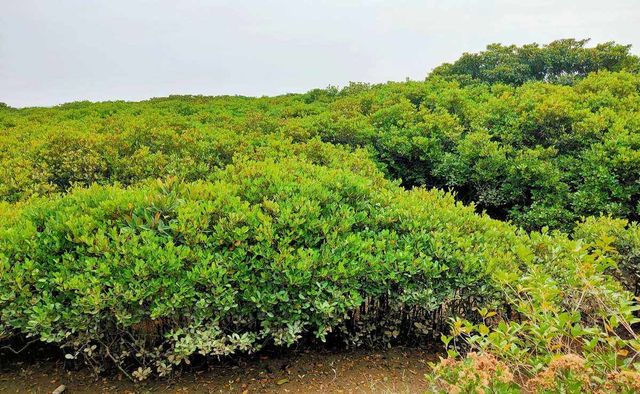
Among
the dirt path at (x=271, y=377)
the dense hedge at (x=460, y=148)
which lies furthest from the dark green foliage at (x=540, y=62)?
the dirt path at (x=271, y=377)

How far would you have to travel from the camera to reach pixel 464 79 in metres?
13.8

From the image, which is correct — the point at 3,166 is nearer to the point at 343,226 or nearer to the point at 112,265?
the point at 112,265

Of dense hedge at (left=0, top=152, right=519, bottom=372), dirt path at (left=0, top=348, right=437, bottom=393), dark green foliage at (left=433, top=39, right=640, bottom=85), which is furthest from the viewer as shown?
dark green foliage at (left=433, top=39, right=640, bottom=85)

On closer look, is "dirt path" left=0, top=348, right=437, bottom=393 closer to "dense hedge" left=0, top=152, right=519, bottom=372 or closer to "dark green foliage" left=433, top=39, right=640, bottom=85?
"dense hedge" left=0, top=152, right=519, bottom=372

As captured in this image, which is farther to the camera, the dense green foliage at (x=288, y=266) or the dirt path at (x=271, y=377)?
the dirt path at (x=271, y=377)

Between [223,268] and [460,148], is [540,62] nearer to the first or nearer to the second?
[460,148]

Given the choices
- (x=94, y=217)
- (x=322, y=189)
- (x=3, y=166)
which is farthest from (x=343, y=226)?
(x=3, y=166)

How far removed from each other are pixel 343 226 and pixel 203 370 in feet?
5.77

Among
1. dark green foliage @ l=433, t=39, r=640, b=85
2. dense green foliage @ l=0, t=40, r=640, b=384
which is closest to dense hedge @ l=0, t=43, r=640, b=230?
dense green foliage @ l=0, t=40, r=640, b=384

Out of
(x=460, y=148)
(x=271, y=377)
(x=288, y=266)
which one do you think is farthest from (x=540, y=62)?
(x=271, y=377)

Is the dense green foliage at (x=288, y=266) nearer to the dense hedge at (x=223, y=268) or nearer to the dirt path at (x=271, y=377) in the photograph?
the dense hedge at (x=223, y=268)

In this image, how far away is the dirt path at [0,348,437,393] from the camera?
3600 millimetres

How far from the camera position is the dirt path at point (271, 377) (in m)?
3.60

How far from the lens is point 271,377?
3754mm
